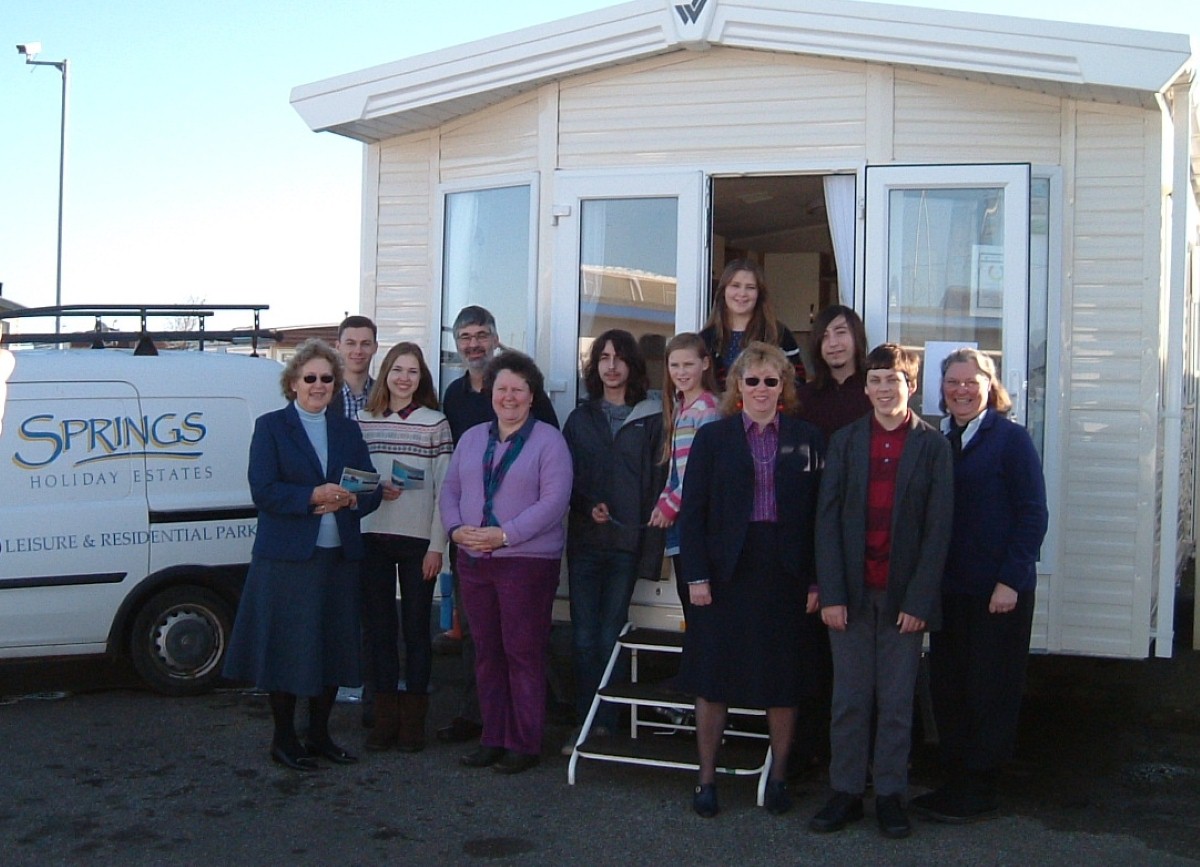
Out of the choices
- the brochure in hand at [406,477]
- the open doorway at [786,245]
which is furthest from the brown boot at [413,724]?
the open doorway at [786,245]

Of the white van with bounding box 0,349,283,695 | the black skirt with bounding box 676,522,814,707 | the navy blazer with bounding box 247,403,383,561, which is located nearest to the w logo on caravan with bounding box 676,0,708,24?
the navy blazer with bounding box 247,403,383,561

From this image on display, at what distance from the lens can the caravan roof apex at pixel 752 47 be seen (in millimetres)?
5246

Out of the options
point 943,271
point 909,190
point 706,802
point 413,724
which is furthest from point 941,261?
point 413,724

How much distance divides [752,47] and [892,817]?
3.32 m

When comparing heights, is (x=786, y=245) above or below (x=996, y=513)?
above

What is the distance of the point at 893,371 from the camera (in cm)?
446

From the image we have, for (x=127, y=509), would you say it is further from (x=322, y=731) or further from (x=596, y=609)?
(x=596, y=609)

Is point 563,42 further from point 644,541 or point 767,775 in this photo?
point 767,775

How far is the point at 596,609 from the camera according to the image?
217 inches

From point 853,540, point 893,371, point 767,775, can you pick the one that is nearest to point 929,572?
point 853,540

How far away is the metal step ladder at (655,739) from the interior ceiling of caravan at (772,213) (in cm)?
221

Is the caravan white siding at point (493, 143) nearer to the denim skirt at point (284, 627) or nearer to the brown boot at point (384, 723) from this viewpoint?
the denim skirt at point (284, 627)

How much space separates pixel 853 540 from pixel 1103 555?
167 cm

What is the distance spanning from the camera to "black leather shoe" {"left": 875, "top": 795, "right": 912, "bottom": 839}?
4.45m
